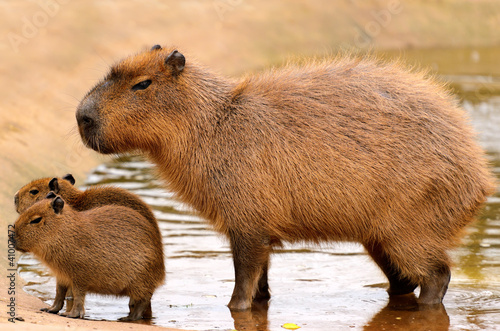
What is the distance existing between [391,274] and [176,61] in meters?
2.33

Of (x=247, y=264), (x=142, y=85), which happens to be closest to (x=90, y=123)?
(x=142, y=85)

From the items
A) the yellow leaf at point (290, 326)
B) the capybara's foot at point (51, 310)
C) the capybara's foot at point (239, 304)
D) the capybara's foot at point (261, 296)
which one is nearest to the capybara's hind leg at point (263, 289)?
the capybara's foot at point (261, 296)

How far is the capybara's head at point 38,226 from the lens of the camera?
17.9 feet

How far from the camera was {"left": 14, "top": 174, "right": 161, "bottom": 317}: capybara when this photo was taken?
5.89m

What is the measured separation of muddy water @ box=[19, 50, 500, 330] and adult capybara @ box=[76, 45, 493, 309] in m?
0.28

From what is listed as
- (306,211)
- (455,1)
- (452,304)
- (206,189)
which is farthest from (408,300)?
(455,1)

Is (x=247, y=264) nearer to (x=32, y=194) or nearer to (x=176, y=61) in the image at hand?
(x=176, y=61)

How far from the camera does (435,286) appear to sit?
575cm

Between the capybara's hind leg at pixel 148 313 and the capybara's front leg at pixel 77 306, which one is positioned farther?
the capybara's hind leg at pixel 148 313

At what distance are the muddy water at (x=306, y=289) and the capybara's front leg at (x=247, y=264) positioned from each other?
11 cm

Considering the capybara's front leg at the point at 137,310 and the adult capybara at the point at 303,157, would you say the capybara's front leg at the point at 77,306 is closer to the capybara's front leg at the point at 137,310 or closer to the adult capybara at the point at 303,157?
the capybara's front leg at the point at 137,310

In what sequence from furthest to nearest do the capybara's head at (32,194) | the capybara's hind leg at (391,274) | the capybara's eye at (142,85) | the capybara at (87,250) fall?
the capybara's hind leg at (391,274)
the capybara's head at (32,194)
the capybara's eye at (142,85)
the capybara at (87,250)

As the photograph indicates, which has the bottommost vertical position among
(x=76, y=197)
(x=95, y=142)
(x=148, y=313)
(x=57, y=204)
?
(x=148, y=313)

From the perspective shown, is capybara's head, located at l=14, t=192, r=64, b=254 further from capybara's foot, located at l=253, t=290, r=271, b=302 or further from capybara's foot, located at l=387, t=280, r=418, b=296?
capybara's foot, located at l=387, t=280, r=418, b=296
